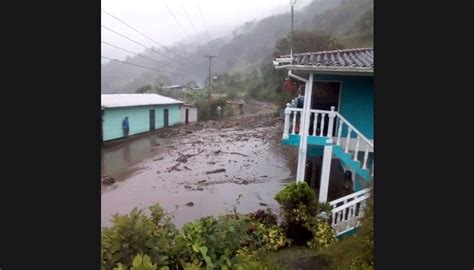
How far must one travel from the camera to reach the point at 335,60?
333 centimetres

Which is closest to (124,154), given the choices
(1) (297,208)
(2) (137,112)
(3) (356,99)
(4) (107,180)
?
(4) (107,180)

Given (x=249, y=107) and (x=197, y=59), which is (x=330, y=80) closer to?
(x=249, y=107)

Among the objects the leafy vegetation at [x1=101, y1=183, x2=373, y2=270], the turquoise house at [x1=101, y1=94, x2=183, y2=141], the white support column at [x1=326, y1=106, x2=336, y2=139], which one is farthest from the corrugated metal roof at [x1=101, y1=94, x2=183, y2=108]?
the white support column at [x1=326, y1=106, x2=336, y2=139]

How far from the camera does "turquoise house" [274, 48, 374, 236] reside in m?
3.13

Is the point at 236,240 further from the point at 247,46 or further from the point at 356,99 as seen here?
the point at 356,99

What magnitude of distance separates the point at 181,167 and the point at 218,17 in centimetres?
114

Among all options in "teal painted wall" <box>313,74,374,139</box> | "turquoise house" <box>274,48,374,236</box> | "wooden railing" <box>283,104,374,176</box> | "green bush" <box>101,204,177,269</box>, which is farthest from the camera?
"teal painted wall" <box>313,74,374,139</box>

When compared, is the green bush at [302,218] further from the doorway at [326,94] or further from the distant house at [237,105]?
the doorway at [326,94]

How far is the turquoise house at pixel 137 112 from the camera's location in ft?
8.43

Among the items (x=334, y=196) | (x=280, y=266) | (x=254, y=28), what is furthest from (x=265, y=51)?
(x=280, y=266)

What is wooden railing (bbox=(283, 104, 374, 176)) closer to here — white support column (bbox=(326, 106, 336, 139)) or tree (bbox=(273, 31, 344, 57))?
white support column (bbox=(326, 106, 336, 139))

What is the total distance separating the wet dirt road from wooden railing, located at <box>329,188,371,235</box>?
454 mm

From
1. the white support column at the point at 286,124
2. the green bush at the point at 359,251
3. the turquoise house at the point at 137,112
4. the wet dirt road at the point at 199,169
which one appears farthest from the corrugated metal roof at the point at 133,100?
the green bush at the point at 359,251

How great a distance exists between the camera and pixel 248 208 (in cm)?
294
